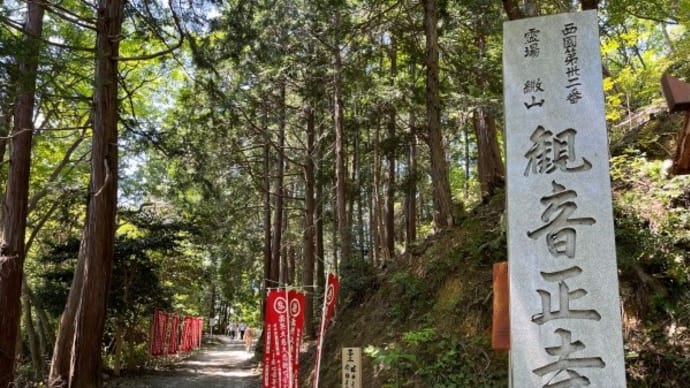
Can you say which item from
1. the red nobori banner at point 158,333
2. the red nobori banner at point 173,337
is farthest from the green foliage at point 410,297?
the red nobori banner at point 173,337

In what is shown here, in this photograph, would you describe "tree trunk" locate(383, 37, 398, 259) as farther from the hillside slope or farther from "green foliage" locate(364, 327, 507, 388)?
"green foliage" locate(364, 327, 507, 388)

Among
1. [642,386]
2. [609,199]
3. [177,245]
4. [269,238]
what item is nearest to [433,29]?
[609,199]

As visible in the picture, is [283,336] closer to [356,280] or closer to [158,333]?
[356,280]

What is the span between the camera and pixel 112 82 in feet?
24.2

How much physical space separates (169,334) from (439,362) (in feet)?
41.4

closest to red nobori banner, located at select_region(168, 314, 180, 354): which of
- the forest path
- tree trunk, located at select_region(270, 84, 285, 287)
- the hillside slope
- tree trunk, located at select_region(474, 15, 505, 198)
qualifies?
the forest path

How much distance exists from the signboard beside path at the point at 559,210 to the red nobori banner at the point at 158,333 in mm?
13139

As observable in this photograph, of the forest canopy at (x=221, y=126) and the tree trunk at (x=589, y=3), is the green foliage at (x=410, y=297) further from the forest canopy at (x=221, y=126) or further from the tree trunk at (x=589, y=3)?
the tree trunk at (x=589, y=3)

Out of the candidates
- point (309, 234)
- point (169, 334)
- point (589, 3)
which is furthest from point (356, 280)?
point (169, 334)

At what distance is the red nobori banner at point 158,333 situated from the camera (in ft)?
48.1

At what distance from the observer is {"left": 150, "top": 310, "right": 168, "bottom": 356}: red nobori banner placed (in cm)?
1466

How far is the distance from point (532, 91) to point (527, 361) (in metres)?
2.18

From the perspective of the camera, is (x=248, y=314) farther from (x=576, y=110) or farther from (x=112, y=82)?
(x=576, y=110)

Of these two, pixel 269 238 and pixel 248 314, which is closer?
pixel 269 238
